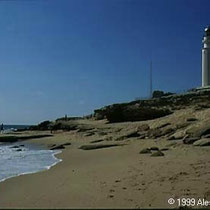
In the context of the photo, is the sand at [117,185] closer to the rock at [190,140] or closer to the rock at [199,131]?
the rock at [190,140]

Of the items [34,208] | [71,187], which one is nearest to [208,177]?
[71,187]

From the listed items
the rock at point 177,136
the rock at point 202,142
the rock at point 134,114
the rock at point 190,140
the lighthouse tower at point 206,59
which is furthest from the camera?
the lighthouse tower at point 206,59

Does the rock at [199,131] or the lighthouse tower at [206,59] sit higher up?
the lighthouse tower at [206,59]

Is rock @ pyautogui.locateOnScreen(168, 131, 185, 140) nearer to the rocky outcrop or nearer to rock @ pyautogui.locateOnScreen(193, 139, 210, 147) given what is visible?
rock @ pyautogui.locateOnScreen(193, 139, 210, 147)

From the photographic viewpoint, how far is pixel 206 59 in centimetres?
6600

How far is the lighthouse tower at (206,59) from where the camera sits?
6438cm

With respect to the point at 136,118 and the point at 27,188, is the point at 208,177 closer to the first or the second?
the point at 27,188

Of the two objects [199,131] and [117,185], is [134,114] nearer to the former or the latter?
[199,131]

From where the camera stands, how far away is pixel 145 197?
8.90 metres

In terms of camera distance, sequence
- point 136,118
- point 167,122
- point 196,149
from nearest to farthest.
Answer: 1. point 196,149
2. point 167,122
3. point 136,118

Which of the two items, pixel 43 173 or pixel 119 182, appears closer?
pixel 119 182

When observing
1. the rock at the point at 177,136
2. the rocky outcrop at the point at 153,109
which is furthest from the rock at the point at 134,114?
the rock at the point at 177,136

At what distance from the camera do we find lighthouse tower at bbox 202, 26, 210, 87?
64.4 meters

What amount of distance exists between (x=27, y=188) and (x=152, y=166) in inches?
177
